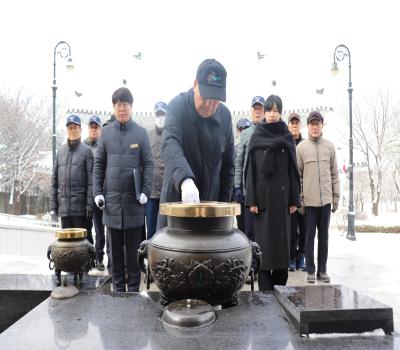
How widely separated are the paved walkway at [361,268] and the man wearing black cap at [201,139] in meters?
2.02

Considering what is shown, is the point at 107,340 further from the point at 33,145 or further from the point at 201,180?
the point at 33,145

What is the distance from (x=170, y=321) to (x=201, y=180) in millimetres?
1151

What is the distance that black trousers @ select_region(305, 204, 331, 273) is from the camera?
4.76 meters

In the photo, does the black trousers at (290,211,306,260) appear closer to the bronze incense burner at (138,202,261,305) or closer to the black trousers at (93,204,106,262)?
the black trousers at (93,204,106,262)

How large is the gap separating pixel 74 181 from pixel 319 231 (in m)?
3.04

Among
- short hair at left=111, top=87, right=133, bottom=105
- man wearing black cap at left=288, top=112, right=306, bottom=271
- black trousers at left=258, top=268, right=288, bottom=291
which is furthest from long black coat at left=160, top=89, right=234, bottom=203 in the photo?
man wearing black cap at left=288, top=112, right=306, bottom=271

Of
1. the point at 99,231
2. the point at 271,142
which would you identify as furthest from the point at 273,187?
the point at 99,231

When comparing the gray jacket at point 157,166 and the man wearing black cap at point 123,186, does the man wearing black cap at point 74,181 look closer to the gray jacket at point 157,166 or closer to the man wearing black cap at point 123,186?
the gray jacket at point 157,166

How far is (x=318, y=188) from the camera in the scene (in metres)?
4.76

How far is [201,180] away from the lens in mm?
2822

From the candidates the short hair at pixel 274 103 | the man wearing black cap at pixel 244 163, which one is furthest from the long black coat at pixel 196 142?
the man wearing black cap at pixel 244 163

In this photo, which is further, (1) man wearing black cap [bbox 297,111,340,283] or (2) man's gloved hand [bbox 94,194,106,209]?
(1) man wearing black cap [bbox 297,111,340,283]

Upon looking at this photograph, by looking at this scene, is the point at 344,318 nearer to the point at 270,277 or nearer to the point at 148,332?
the point at 148,332

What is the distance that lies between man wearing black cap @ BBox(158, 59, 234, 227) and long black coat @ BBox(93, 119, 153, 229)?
2.91ft
